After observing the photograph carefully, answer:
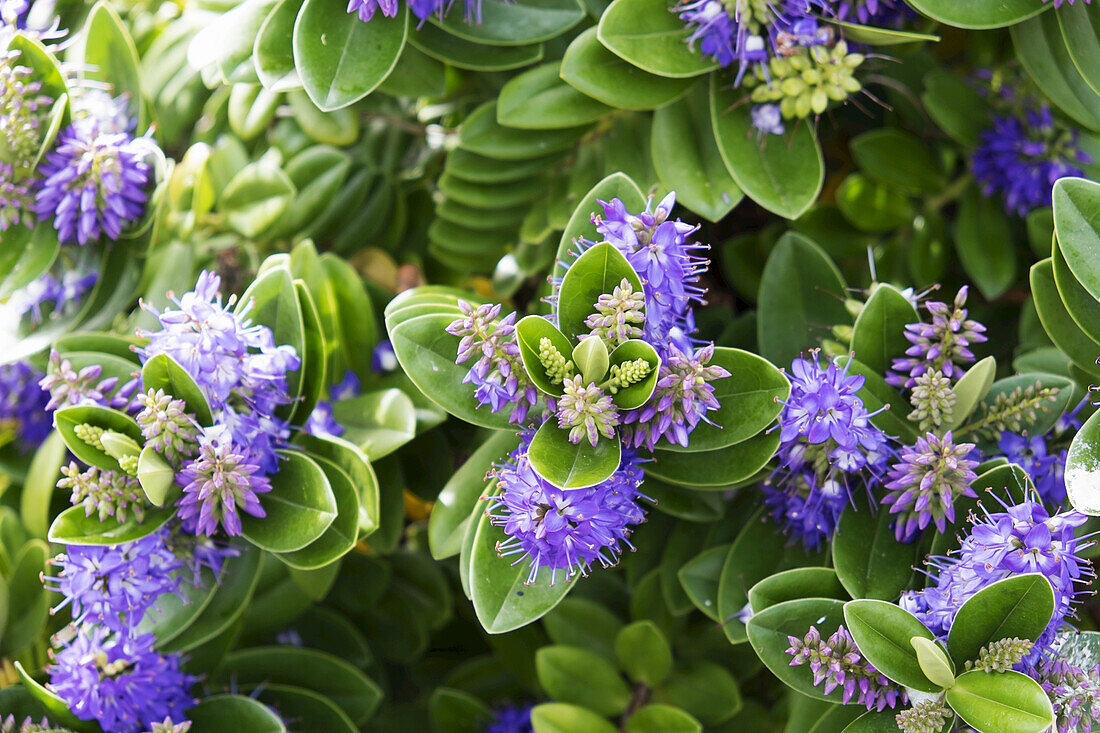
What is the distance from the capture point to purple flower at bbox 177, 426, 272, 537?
1.69 m

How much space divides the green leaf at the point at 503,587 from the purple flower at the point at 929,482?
67cm

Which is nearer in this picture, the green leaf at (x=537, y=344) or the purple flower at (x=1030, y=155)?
the green leaf at (x=537, y=344)

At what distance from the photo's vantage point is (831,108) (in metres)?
2.55

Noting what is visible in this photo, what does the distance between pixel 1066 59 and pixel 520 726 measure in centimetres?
222

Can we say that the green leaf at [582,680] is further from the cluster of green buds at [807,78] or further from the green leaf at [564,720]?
the cluster of green buds at [807,78]

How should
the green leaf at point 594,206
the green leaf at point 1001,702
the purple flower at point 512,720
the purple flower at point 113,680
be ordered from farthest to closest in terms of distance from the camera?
1. the purple flower at point 512,720
2. the purple flower at point 113,680
3. the green leaf at point 594,206
4. the green leaf at point 1001,702

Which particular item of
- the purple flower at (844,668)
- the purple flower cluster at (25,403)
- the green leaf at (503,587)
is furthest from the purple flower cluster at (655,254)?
the purple flower cluster at (25,403)

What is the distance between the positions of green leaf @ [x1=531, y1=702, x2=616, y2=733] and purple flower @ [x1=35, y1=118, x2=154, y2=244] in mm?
1553

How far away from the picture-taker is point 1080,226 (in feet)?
5.50

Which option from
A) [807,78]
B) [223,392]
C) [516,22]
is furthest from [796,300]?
[223,392]

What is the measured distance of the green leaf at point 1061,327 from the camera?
1791mm

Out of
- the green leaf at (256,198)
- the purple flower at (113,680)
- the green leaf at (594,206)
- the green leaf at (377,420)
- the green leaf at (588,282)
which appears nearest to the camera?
the green leaf at (588,282)

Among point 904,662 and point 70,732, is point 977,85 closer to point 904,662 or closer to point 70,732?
point 904,662

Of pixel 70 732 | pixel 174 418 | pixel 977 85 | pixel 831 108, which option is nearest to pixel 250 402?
pixel 174 418
